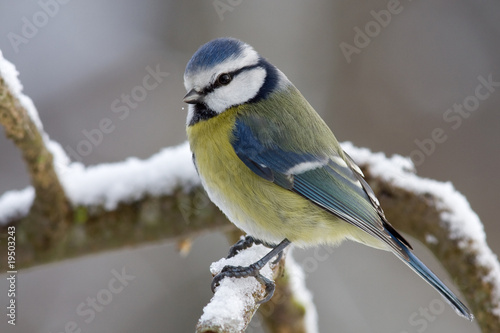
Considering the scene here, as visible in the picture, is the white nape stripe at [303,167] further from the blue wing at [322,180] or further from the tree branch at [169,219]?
the tree branch at [169,219]

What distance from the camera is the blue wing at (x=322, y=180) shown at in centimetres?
156

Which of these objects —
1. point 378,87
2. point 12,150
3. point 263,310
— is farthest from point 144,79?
point 263,310

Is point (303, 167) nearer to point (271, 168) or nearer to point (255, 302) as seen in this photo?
point (271, 168)

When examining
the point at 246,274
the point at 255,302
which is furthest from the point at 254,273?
the point at 255,302

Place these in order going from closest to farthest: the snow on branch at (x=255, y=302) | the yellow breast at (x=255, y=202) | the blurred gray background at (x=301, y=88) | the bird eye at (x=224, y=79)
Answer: the snow on branch at (x=255, y=302)
the yellow breast at (x=255, y=202)
the bird eye at (x=224, y=79)
the blurred gray background at (x=301, y=88)

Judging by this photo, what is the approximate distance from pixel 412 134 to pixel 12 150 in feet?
9.26

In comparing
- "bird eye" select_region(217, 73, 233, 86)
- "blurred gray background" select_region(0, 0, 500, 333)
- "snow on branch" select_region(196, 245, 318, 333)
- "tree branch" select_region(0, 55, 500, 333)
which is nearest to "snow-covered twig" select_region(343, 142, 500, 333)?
"tree branch" select_region(0, 55, 500, 333)

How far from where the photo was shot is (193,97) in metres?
1.63

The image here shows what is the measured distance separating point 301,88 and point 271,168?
2.45m

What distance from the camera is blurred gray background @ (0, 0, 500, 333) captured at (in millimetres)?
3379

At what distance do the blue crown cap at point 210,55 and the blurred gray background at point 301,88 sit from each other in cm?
192

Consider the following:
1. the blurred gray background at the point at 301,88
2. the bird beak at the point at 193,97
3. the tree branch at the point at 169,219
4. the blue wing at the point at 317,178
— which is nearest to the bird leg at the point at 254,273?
the blue wing at the point at 317,178

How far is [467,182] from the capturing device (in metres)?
3.45

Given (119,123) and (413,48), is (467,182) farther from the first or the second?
(119,123)
